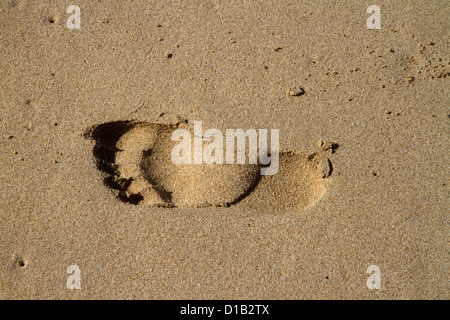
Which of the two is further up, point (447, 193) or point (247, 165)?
point (247, 165)

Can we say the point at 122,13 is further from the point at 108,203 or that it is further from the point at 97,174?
the point at 108,203

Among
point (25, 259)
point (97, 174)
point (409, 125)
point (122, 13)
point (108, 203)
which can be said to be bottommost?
point (25, 259)

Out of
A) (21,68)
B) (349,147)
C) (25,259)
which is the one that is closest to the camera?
(25,259)

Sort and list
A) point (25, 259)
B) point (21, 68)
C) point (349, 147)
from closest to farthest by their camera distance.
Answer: point (25, 259) → point (349, 147) → point (21, 68)

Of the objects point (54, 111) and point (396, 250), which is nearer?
point (396, 250)

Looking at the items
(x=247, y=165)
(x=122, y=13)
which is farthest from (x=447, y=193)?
(x=122, y=13)
